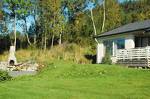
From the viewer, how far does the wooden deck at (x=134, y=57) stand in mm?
31203

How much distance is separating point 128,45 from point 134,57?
10.4 ft

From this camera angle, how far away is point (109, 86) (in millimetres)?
16000

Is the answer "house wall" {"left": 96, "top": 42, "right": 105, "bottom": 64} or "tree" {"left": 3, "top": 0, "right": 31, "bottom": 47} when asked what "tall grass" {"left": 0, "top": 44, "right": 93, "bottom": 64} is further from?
"tree" {"left": 3, "top": 0, "right": 31, "bottom": 47}

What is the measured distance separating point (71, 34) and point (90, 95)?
4183 cm

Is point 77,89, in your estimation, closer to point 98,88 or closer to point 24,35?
point 98,88

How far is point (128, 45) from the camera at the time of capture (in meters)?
35.8

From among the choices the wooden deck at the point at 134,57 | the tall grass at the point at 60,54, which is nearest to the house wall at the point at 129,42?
the wooden deck at the point at 134,57

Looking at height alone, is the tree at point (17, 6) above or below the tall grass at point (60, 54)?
above

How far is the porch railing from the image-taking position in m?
31.4

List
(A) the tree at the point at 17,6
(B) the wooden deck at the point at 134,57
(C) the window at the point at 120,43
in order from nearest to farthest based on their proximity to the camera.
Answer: (B) the wooden deck at the point at 134,57 → (C) the window at the point at 120,43 → (A) the tree at the point at 17,6

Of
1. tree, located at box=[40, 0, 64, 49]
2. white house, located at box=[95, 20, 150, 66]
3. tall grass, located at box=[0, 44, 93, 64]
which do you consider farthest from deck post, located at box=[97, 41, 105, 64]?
tree, located at box=[40, 0, 64, 49]

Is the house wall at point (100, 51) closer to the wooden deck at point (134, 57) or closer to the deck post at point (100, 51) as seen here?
the deck post at point (100, 51)

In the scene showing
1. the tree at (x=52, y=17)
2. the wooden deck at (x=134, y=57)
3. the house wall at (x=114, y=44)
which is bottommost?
the wooden deck at (x=134, y=57)

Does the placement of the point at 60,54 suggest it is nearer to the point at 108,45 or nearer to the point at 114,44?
the point at 108,45
